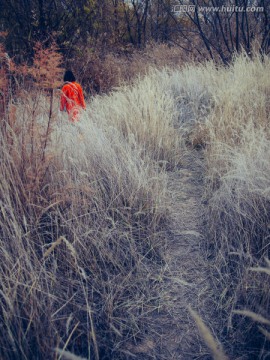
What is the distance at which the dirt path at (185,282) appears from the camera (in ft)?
4.32

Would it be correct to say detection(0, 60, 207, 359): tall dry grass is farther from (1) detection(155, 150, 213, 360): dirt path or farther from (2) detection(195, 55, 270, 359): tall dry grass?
(2) detection(195, 55, 270, 359): tall dry grass

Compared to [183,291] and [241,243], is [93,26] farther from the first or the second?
[183,291]

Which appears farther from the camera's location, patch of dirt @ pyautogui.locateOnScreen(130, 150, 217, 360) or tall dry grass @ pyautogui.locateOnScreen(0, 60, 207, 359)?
patch of dirt @ pyautogui.locateOnScreen(130, 150, 217, 360)

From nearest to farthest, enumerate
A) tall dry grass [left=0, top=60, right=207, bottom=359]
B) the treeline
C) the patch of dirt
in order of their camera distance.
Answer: tall dry grass [left=0, top=60, right=207, bottom=359]
the patch of dirt
the treeline

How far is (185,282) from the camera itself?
4.97 ft

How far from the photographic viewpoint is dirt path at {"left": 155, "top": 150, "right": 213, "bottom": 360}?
132cm

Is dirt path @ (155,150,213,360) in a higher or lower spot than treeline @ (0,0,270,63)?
lower

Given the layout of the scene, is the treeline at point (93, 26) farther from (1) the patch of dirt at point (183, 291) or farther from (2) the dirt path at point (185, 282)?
(1) the patch of dirt at point (183, 291)

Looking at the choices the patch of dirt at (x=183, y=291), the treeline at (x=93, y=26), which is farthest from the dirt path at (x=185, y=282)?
the treeline at (x=93, y=26)

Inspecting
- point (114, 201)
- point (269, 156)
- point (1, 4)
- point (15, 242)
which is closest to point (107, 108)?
point (114, 201)

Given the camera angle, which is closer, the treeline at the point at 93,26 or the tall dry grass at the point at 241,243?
the tall dry grass at the point at 241,243

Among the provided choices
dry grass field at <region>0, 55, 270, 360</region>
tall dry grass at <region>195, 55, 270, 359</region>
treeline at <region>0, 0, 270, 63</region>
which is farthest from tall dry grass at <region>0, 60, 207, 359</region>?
treeline at <region>0, 0, 270, 63</region>

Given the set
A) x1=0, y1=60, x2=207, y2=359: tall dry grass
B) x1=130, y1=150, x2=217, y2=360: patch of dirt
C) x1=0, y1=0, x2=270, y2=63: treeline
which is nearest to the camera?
x1=0, y1=60, x2=207, y2=359: tall dry grass

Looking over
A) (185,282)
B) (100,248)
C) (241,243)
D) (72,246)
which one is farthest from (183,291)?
(72,246)
